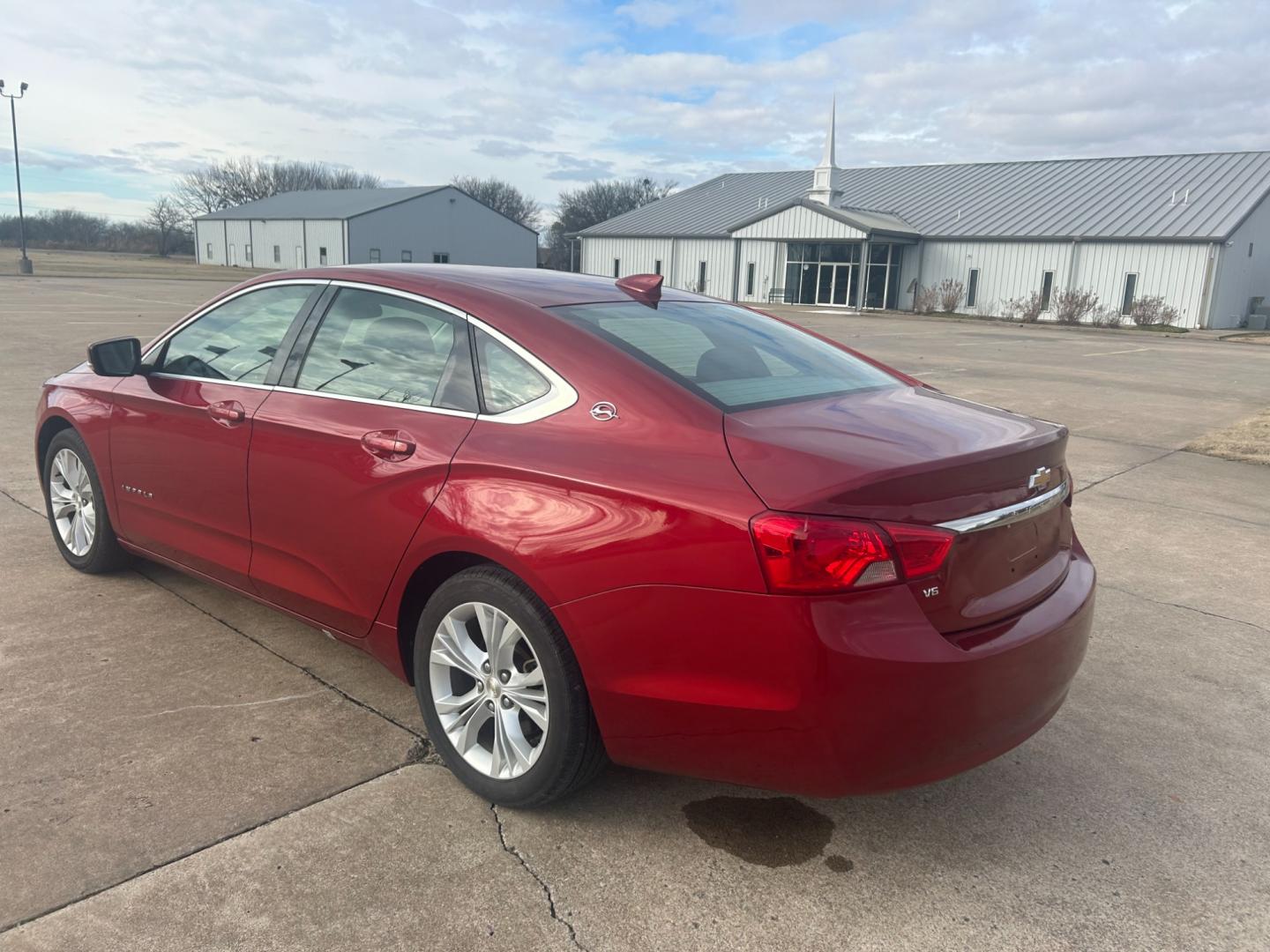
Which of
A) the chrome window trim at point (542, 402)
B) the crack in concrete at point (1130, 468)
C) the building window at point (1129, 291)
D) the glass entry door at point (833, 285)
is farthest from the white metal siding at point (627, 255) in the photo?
the chrome window trim at point (542, 402)

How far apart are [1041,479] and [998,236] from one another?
146ft

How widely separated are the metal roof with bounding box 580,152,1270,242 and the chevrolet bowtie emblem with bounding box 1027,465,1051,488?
40888 mm

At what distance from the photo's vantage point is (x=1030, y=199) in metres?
45.5

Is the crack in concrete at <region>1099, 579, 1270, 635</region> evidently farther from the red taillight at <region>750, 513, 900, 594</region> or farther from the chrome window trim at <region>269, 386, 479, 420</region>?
the chrome window trim at <region>269, 386, 479, 420</region>

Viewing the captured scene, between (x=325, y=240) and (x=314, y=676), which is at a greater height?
(x=325, y=240)

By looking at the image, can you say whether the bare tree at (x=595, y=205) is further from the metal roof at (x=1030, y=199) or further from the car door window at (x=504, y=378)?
the car door window at (x=504, y=378)

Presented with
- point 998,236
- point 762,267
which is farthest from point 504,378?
point 762,267

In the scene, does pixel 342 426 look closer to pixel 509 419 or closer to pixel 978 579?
pixel 509 419

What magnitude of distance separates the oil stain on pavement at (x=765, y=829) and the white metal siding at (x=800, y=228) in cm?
4241

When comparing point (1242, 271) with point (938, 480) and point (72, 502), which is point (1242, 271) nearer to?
point (938, 480)

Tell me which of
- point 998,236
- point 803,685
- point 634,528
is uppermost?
point 998,236

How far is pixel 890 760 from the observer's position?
2.43 meters

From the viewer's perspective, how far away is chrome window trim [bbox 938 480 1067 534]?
2.50 m

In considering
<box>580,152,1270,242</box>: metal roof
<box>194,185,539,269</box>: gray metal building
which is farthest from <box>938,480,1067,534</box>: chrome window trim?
<box>194,185,539,269</box>: gray metal building
